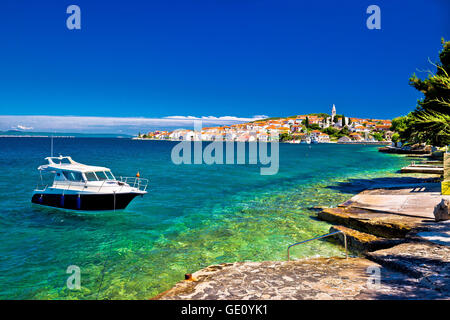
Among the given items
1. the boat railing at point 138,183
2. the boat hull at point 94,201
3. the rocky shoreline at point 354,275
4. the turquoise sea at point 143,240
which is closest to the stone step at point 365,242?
the rocky shoreline at point 354,275

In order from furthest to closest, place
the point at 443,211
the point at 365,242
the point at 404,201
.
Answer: the point at 404,201 < the point at 443,211 < the point at 365,242

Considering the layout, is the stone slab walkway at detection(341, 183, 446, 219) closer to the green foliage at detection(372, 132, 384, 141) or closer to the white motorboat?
the white motorboat

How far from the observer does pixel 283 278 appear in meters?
6.52

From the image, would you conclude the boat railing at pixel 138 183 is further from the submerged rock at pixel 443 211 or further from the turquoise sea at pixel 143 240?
the submerged rock at pixel 443 211

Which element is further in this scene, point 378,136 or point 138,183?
point 378,136

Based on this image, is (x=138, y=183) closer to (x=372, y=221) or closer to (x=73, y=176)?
(x=73, y=176)

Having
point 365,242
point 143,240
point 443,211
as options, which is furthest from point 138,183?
Answer: point 443,211

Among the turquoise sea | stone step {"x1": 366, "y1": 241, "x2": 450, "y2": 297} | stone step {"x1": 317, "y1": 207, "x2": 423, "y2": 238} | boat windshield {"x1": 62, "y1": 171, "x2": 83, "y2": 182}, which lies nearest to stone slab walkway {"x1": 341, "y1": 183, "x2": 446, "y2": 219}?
stone step {"x1": 317, "y1": 207, "x2": 423, "y2": 238}

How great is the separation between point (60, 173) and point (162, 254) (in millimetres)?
11402

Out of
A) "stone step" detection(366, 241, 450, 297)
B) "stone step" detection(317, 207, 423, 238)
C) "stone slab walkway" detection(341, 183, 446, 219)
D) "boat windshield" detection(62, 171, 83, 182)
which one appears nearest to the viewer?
"stone step" detection(366, 241, 450, 297)

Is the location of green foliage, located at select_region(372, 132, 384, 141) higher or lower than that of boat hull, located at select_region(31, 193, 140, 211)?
higher
